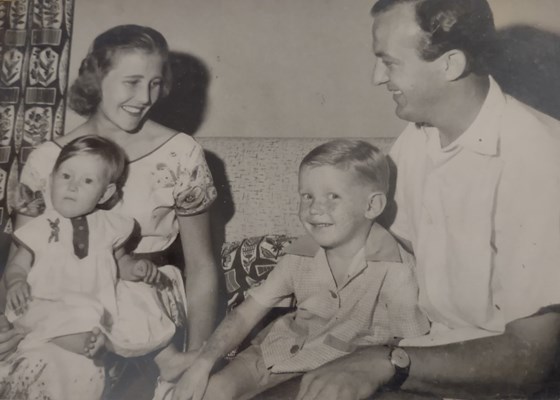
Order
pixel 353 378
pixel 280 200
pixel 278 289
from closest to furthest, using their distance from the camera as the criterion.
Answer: pixel 353 378 < pixel 278 289 < pixel 280 200

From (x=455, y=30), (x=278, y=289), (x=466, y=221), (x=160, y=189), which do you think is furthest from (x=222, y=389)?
(x=455, y=30)

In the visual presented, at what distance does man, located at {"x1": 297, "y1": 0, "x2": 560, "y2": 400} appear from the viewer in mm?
1121

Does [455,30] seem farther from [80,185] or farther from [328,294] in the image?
[80,185]

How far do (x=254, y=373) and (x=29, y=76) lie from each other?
33.2 inches

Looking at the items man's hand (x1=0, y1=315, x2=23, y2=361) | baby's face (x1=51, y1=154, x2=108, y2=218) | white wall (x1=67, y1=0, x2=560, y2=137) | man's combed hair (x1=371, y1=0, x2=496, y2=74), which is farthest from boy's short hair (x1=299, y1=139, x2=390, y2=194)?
man's hand (x1=0, y1=315, x2=23, y2=361)

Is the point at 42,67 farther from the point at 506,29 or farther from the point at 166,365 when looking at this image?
the point at 506,29

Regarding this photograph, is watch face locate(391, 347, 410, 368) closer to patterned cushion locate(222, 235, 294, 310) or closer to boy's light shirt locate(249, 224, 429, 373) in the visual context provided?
boy's light shirt locate(249, 224, 429, 373)

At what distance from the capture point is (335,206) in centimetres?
117

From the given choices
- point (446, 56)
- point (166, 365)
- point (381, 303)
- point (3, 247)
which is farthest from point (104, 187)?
point (446, 56)

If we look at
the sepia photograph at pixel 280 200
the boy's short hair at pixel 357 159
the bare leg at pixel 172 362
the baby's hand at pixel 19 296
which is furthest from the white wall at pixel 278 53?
the bare leg at pixel 172 362

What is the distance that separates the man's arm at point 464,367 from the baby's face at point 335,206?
0.22 metres

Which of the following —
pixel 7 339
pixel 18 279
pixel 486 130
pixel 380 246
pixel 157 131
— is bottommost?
pixel 7 339

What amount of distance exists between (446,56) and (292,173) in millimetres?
388

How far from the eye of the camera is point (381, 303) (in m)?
1.16
